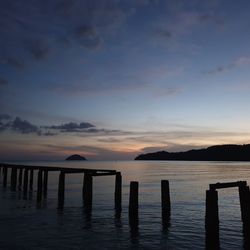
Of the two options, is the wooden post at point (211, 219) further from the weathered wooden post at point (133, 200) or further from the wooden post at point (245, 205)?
the weathered wooden post at point (133, 200)

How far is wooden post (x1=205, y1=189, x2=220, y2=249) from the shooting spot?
44.1 feet

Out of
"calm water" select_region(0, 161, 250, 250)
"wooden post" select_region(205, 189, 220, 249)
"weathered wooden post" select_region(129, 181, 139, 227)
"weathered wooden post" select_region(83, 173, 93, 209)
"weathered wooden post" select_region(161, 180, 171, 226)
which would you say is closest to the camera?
"wooden post" select_region(205, 189, 220, 249)

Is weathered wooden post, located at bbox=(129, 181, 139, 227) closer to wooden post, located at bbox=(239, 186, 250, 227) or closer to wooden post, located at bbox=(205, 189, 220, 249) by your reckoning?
wooden post, located at bbox=(239, 186, 250, 227)

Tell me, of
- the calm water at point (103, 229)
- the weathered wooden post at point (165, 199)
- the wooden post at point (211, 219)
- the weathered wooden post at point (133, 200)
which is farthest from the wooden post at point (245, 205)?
the weathered wooden post at point (133, 200)

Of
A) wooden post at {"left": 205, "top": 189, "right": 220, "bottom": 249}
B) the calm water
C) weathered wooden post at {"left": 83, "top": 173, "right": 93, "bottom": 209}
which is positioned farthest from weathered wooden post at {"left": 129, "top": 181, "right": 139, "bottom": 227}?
wooden post at {"left": 205, "top": 189, "right": 220, "bottom": 249}

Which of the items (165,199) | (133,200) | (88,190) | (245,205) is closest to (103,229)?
(133,200)

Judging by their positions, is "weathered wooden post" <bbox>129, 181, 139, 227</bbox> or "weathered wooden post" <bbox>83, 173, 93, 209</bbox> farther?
"weathered wooden post" <bbox>83, 173, 93, 209</bbox>

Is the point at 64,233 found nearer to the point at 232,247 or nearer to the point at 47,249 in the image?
the point at 47,249

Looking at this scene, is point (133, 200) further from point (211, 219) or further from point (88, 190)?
point (211, 219)

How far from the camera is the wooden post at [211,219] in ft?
44.1

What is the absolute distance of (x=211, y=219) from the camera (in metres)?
13.4

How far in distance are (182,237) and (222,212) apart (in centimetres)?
899

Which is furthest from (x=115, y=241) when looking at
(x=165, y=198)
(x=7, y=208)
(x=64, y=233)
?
(x=7, y=208)

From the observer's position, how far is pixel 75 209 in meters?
25.0
